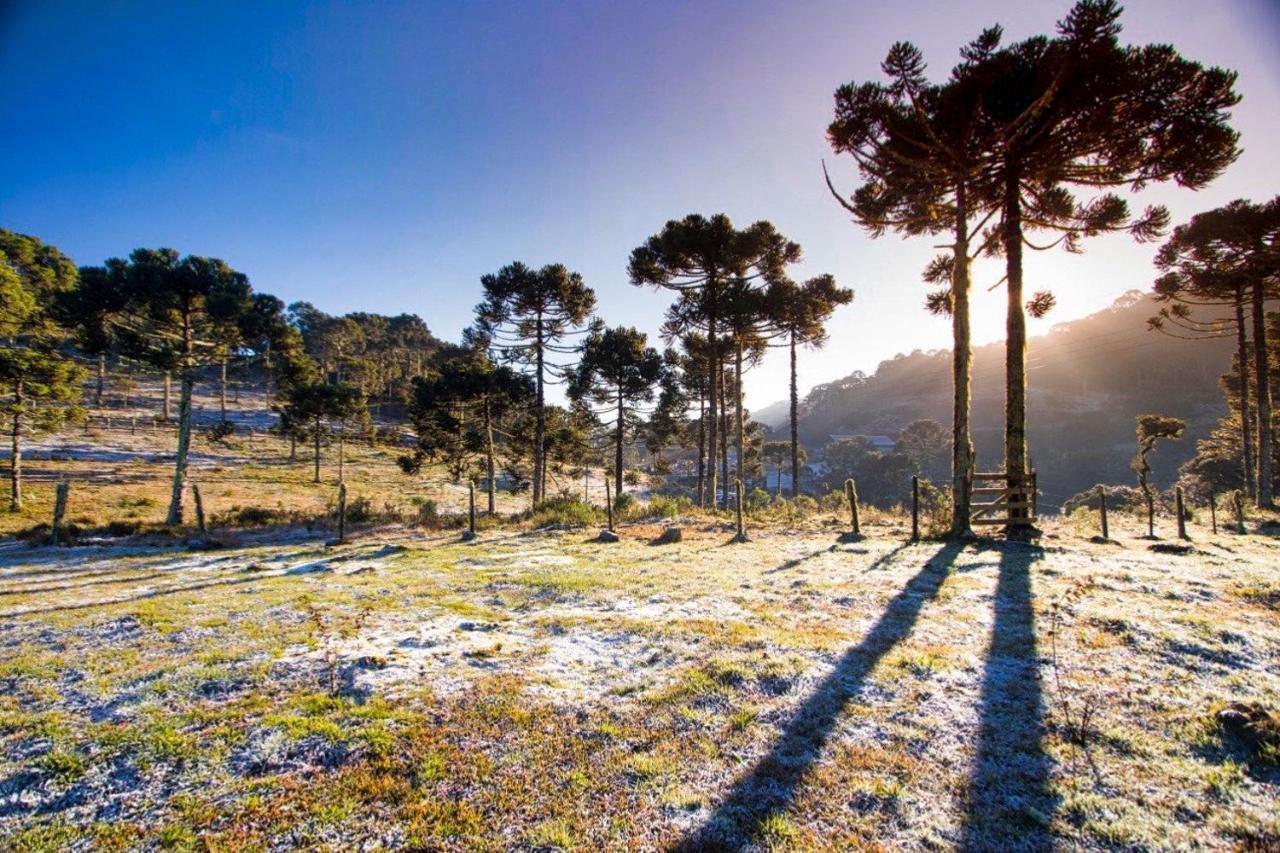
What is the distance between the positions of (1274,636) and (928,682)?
386 cm

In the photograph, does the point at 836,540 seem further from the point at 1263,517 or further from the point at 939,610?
the point at 1263,517

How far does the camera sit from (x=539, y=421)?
2312 centimetres

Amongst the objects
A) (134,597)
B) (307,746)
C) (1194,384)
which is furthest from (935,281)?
(1194,384)

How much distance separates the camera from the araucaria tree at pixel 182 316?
673 inches

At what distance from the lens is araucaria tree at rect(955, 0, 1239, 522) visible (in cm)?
930

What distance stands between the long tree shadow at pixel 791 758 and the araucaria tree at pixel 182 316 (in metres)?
21.0

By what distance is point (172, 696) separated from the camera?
3793 millimetres

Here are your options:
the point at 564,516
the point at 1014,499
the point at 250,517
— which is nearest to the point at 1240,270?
the point at 1014,499

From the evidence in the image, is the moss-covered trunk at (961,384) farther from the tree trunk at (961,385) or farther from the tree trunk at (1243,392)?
the tree trunk at (1243,392)

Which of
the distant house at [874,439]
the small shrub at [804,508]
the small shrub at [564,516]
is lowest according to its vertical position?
the small shrub at [564,516]

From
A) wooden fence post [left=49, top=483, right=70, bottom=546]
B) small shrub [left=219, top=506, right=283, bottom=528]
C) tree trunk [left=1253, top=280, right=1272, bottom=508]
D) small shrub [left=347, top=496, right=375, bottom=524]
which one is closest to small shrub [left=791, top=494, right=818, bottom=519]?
tree trunk [left=1253, top=280, right=1272, bottom=508]

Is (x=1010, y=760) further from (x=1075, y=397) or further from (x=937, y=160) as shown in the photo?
(x=1075, y=397)

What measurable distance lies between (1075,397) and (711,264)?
433 feet

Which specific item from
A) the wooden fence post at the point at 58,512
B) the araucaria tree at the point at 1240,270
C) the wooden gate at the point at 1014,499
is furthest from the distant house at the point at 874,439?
the wooden fence post at the point at 58,512
